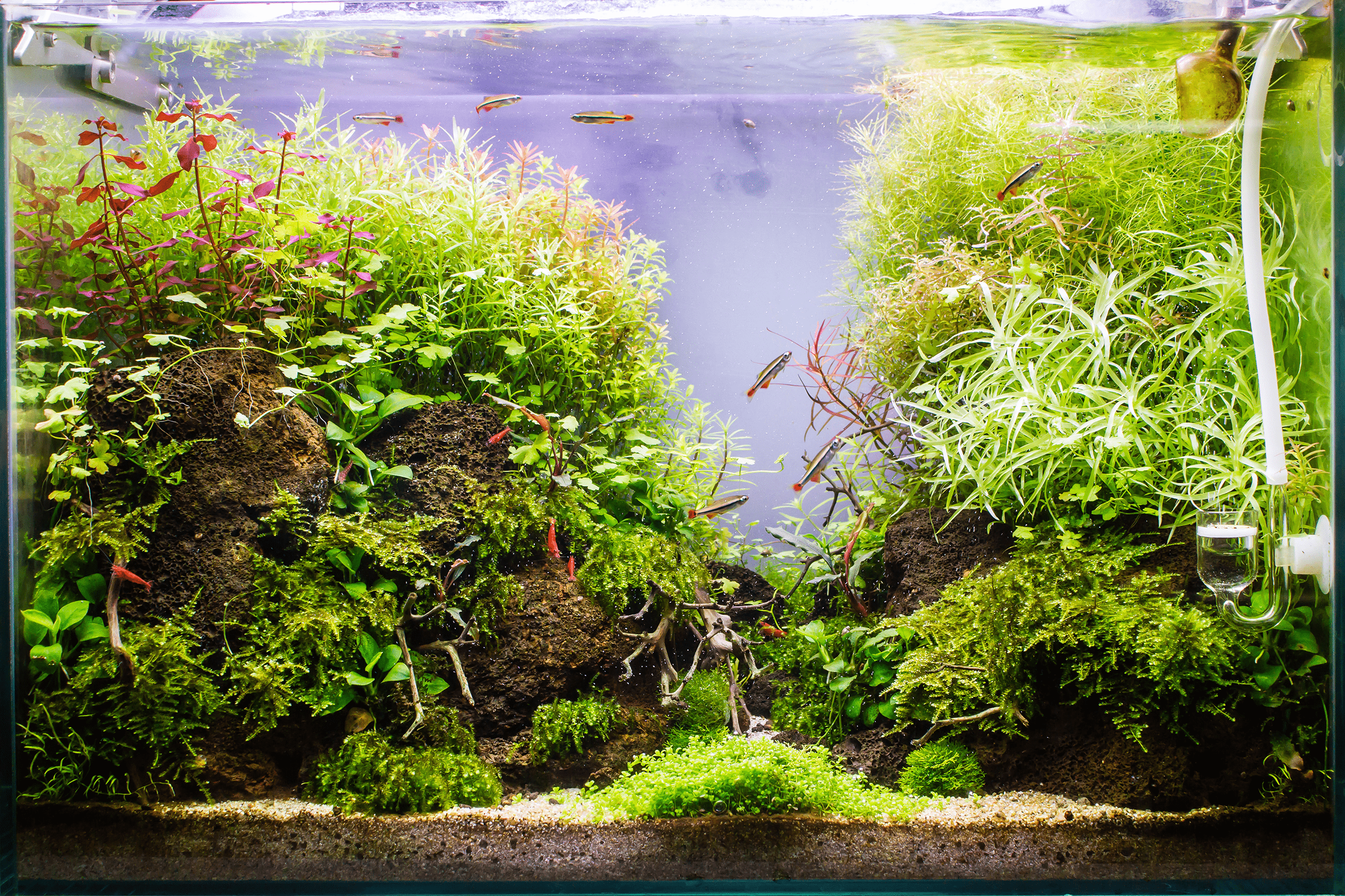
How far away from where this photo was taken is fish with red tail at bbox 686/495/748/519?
6.77 ft

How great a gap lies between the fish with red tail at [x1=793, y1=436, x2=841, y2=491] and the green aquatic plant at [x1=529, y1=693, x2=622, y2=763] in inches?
35.6

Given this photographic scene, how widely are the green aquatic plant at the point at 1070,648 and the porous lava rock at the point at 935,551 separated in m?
0.09

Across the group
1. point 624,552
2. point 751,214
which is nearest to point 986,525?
point 624,552

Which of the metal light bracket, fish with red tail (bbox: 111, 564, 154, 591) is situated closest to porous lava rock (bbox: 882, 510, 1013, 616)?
fish with red tail (bbox: 111, 564, 154, 591)

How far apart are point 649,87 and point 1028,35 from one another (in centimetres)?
108

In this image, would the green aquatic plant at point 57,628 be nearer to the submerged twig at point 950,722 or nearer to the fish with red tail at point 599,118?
the fish with red tail at point 599,118

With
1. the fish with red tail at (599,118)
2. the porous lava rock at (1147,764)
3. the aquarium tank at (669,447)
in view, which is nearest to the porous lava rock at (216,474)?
the aquarium tank at (669,447)

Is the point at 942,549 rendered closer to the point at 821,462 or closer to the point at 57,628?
the point at 821,462

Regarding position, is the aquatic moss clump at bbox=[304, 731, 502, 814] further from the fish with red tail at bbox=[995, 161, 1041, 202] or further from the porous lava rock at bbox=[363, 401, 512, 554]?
the fish with red tail at bbox=[995, 161, 1041, 202]

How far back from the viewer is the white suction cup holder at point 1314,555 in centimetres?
132

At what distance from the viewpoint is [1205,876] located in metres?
1.30

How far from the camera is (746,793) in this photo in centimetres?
135

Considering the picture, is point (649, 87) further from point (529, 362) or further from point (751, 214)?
point (529, 362)

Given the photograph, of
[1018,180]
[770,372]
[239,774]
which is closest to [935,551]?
[770,372]
